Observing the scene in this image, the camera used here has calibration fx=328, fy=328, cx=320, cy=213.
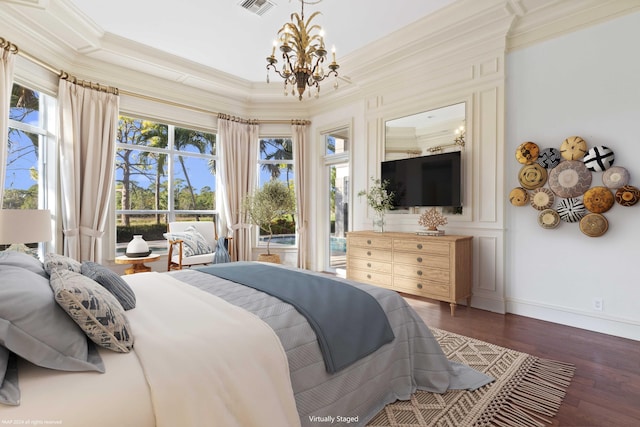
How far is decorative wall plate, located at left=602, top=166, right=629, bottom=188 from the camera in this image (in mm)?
2809

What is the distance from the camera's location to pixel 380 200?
450 centimetres

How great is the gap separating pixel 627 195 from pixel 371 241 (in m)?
2.46

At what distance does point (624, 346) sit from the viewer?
2668mm

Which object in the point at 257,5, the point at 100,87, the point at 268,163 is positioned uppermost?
the point at 257,5

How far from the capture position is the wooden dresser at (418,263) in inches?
136

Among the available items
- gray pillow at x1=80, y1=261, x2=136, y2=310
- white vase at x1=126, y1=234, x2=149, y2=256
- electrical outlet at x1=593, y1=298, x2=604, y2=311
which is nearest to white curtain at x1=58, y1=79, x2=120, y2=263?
white vase at x1=126, y1=234, x2=149, y2=256

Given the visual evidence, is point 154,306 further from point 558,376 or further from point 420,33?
point 420,33

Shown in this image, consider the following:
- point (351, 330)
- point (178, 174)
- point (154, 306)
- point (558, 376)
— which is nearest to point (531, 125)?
point (558, 376)

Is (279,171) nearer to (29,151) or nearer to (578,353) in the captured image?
(29,151)

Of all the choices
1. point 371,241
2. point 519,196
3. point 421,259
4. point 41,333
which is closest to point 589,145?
point 519,196

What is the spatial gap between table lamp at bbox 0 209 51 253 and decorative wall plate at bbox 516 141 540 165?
4208mm

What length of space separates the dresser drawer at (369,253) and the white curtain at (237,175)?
2.11 metres

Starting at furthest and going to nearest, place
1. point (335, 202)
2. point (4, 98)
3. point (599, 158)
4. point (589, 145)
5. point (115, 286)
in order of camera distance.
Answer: point (335, 202), point (4, 98), point (589, 145), point (599, 158), point (115, 286)

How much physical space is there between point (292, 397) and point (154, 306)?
0.88 metres
